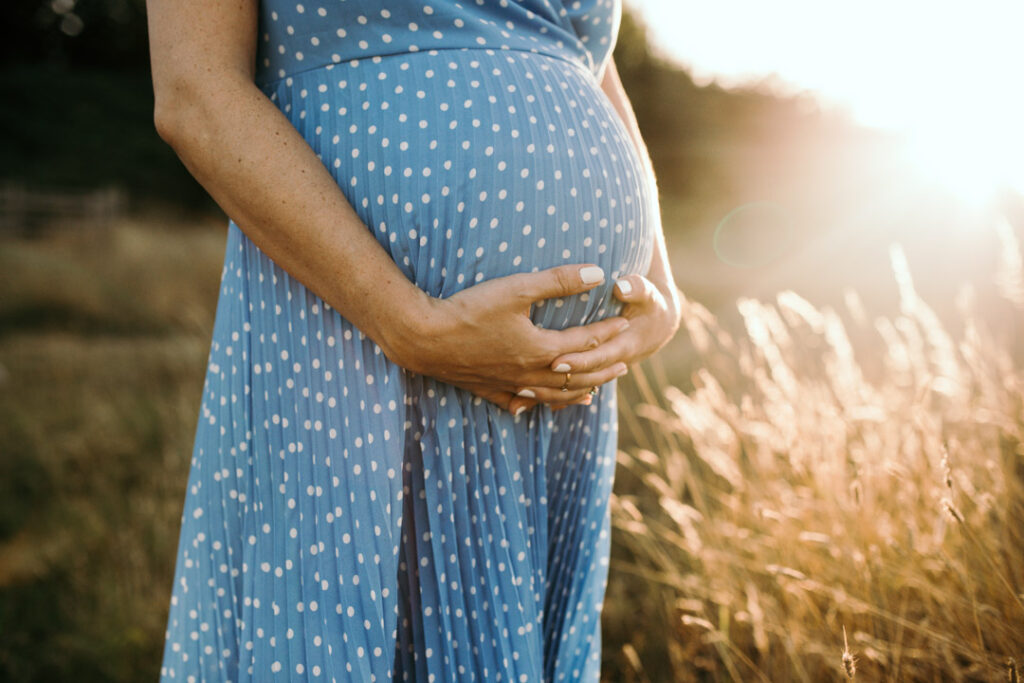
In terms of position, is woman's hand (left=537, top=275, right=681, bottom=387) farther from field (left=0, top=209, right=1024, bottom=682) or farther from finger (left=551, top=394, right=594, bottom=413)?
field (left=0, top=209, right=1024, bottom=682)

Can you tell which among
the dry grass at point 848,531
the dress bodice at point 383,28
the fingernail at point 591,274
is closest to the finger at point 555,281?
the fingernail at point 591,274

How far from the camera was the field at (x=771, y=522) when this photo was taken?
171 centimetres

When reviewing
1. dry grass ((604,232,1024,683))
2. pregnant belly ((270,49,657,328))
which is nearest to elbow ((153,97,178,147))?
pregnant belly ((270,49,657,328))

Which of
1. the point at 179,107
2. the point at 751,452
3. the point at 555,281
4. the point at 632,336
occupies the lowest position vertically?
the point at 751,452

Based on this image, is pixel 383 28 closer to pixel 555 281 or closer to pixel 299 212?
pixel 299 212

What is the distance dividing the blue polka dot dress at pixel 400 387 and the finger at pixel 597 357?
64 mm

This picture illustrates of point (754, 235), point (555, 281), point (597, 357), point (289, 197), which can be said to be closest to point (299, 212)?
point (289, 197)

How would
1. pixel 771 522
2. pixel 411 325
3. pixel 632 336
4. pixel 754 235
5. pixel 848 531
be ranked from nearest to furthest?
pixel 411 325 → pixel 632 336 → pixel 848 531 → pixel 771 522 → pixel 754 235

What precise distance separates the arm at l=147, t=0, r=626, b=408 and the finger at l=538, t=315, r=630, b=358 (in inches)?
1.0

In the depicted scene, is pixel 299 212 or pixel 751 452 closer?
pixel 299 212

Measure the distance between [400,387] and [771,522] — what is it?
1.70 m

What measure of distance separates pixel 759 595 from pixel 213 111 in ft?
6.48

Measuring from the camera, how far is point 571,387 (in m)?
1.02

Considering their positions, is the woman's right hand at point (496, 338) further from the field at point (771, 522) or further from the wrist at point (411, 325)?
the field at point (771, 522)
